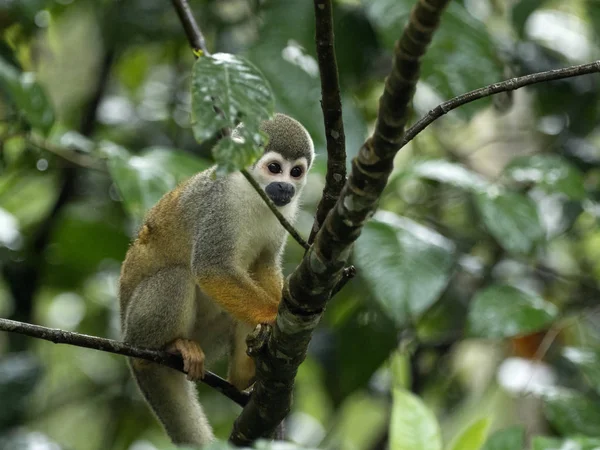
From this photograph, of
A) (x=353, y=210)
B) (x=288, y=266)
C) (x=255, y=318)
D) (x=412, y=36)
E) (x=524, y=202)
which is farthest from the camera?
(x=288, y=266)

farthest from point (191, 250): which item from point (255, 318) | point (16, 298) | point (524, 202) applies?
point (16, 298)

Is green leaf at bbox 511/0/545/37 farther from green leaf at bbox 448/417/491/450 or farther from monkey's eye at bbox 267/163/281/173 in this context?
green leaf at bbox 448/417/491/450

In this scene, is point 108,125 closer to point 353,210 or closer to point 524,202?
point 524,202

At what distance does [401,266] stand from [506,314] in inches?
19.7

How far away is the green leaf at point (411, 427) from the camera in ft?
9.39

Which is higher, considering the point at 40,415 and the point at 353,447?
the point at 353,447

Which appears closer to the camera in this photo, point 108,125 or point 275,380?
point 275,380

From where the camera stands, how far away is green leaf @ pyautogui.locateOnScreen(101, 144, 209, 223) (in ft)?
11.3

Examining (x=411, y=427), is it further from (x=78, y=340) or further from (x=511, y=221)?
(x=78, y=340)

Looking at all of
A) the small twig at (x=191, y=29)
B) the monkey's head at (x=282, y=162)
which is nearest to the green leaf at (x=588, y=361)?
the monkey's head at (x=282, y=162)

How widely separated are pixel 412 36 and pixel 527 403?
397 cm

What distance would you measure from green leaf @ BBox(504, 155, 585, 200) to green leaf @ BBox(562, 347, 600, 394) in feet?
2.24

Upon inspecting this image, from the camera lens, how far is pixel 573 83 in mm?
4848

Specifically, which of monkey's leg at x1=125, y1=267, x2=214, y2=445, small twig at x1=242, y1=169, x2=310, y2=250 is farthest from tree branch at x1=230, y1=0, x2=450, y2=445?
monkey's leg at x1=125, y1=267, x2=214, y2=445
